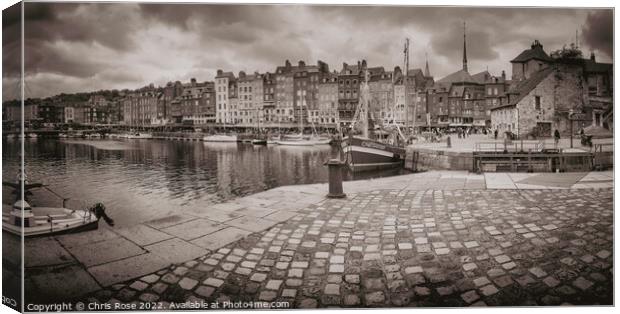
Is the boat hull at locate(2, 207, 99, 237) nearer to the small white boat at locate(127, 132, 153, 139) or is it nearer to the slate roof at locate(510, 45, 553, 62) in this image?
the small white boat at locate(127, 132, 153, 139)

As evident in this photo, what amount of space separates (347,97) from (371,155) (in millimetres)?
9419

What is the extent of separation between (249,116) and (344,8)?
6.14ft

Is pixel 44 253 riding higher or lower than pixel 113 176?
lower

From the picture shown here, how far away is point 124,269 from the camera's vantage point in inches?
106

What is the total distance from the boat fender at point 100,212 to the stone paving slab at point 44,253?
1.07 ft

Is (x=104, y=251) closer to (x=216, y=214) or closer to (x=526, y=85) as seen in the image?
(x=216, y=214)

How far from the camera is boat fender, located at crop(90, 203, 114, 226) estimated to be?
2.99 m

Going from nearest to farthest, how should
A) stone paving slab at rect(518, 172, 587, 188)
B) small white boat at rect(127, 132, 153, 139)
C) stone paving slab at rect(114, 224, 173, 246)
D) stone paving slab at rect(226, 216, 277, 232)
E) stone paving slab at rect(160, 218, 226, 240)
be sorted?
stone paving slab at rect(114, 224, 173, 246) → stone paving slab at rect(160, 218, 226, 240) → stone paving slab at rect(226, 216, 277, 232) → small white boat at rect(127, 132, 153, 139) → stone paving slab at rect(518, 172, 587, 188)

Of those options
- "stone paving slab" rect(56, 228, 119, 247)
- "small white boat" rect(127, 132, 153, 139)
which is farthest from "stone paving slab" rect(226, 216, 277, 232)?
"small white boat" rect(127, 132, 153, 139)

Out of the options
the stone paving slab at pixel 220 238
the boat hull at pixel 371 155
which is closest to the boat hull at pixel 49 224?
the stone paving slab at pixel 220 238

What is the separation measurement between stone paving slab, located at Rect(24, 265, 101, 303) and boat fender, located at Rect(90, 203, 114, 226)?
17.4 inches

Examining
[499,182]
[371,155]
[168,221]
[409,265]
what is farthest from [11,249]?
[371,155]

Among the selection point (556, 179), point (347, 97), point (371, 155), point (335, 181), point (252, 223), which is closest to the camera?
point (252, 223)

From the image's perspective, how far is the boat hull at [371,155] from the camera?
43.5 feet
